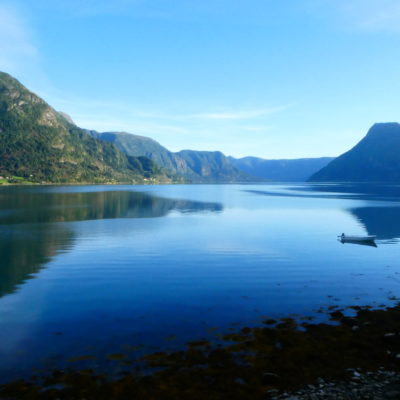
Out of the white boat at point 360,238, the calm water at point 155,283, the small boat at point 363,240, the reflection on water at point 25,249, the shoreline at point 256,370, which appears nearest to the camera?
the shoreline at point 256,370

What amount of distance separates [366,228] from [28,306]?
8353 cm

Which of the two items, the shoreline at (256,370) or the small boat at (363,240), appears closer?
the shoreline at (256,370)

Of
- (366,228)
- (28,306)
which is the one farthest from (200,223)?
(28,306)

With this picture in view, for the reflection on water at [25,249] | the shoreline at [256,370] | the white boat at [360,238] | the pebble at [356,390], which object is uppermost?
the white boat at [360,238]

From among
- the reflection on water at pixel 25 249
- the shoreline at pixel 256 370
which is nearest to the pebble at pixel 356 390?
the shoreline at pixel 256 370

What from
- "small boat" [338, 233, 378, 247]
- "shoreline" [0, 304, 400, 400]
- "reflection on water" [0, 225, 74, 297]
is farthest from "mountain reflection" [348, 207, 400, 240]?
"reflection on water" [0, 225, 74, 297]

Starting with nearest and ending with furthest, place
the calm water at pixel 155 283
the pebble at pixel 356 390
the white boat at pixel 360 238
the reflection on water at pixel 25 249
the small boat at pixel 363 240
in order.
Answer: the pebble at pixel 356 390 < the calm water at pixel 155 283 < the reflection on water at pixel 25 249 < the small boat at pixel 363 240 < the white boat at pixel 360 238

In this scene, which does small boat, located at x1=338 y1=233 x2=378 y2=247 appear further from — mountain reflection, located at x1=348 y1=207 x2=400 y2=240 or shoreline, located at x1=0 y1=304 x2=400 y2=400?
shoreline, located at x1=0 y1=304 x2=400 y2=400

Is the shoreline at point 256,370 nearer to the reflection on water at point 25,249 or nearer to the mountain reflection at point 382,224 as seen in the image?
the reflection on water at point 25,249

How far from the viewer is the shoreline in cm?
1718

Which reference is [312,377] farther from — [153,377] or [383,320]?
[383,320]

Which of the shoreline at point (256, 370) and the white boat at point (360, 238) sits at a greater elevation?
the white boat at point (360, 238)

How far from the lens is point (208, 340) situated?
23.5 metres

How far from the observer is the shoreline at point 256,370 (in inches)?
676
